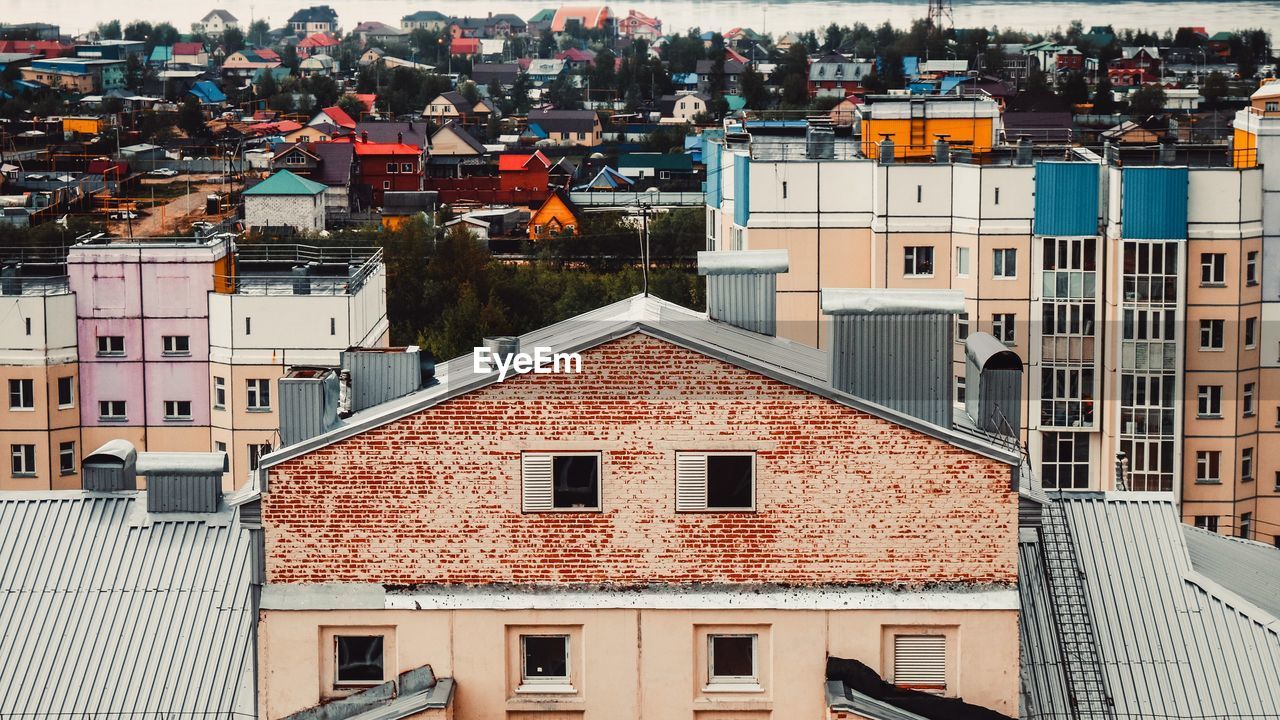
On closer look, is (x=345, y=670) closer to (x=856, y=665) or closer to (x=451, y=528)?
(x=451, y=528)

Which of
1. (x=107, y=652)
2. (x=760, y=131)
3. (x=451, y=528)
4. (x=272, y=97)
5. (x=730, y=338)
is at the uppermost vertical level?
(x=272, y=97)

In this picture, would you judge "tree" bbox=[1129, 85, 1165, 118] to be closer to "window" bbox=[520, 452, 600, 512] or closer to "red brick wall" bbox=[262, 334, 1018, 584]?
"red brick wall" bbox=[262, 334, 1018, 584]

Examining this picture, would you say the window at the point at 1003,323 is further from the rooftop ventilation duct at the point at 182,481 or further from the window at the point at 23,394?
the rooftop ventilation duct at the point at 182,481

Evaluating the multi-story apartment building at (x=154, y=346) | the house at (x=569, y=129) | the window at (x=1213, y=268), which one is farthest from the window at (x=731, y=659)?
the house at (x=569, y=129)

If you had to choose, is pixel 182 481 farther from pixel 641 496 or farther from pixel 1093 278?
Answer: pixel 1093 278

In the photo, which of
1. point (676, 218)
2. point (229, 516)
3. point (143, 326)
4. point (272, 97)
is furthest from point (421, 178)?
point (229, 516)

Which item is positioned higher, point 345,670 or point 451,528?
point 451,528

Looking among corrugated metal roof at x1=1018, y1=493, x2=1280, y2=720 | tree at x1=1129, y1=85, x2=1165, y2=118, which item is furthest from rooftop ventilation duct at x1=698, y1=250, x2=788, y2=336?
tree at x1=1129, y1=85, x2=1165, y2=118
